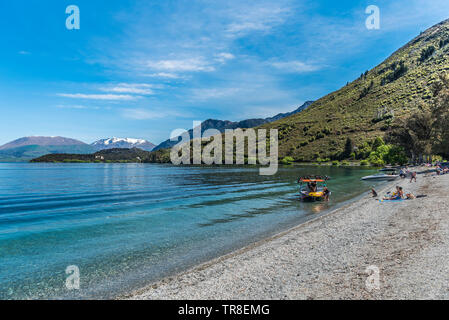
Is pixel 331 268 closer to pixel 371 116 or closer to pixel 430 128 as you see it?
pixel 430 128

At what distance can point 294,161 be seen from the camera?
566ft

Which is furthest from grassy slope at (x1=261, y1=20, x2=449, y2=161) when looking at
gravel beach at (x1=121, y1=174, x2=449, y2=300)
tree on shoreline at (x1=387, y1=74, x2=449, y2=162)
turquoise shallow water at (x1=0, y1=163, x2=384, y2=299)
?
gravel beach at (x1=121, y1=174, x2=449, y2=300)

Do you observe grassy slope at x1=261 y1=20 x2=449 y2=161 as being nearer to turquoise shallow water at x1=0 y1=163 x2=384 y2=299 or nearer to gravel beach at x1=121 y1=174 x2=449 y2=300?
turquoise shallow water at x1=0 y1=163 x2=384 y2=299

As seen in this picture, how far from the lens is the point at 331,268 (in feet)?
38.2

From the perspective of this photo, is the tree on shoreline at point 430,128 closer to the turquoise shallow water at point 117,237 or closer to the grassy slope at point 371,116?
the turquoise shallow water at point 117,237

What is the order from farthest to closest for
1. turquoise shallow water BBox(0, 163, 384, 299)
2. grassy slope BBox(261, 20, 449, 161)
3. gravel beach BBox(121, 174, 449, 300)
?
grassy slope BBox(261, 20, 449, 161), turquoise shallow water BBox(0, 163, 384, 299), gravel beach BBox(121, 174, 449, 300)

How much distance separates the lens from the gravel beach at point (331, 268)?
927 cm

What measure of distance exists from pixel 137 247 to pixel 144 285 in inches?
253

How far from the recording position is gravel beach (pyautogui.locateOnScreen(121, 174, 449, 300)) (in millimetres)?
9273

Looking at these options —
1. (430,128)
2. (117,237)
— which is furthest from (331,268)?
(430,128)
